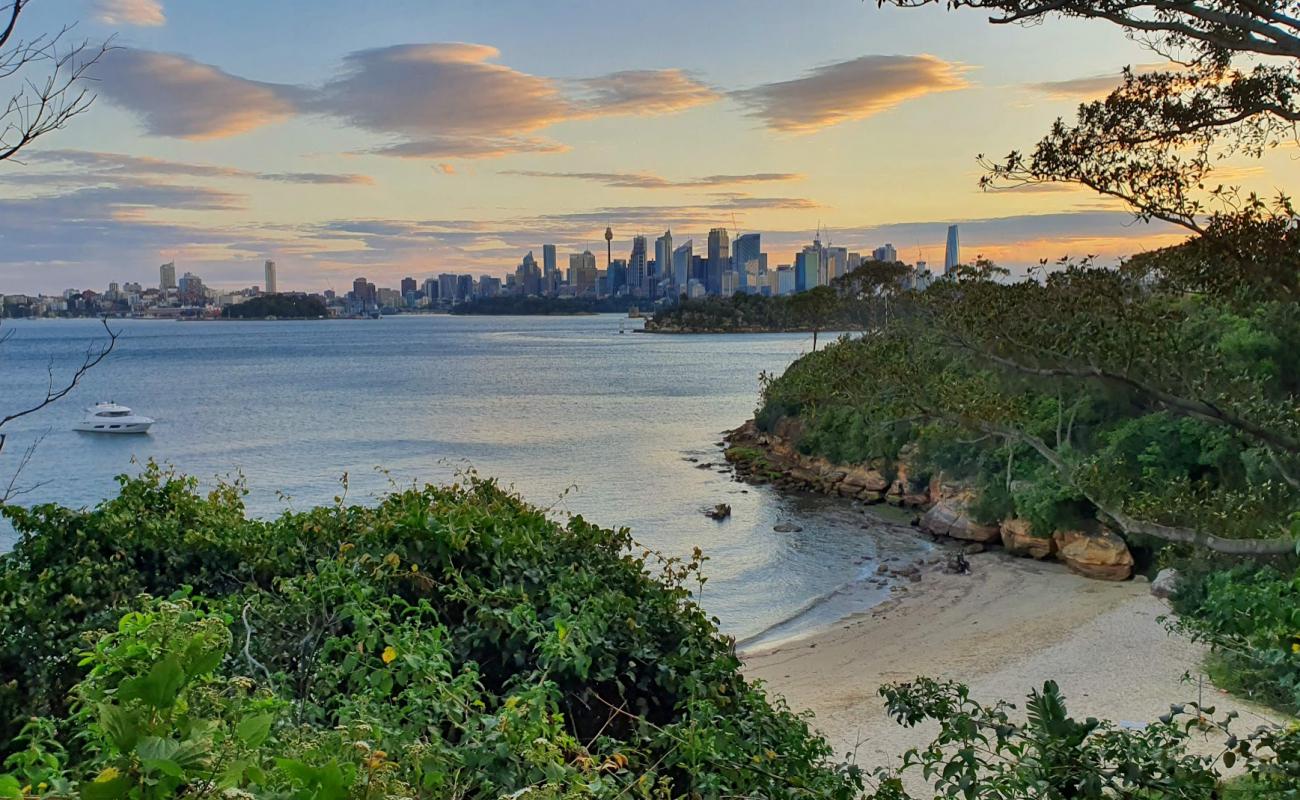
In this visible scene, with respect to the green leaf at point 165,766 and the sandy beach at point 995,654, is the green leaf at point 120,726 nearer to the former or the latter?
the green leaf at point 165,766

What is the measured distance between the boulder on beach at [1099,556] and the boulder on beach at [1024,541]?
0.85 metres

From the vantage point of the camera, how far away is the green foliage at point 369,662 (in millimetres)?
2008

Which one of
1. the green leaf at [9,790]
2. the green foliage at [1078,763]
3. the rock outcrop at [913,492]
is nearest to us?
the green leaf at [9,790]

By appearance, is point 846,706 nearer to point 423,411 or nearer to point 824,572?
point 824,572

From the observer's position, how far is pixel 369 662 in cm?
385

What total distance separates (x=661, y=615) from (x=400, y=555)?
5.13ft

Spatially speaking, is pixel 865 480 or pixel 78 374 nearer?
pixel 78 374

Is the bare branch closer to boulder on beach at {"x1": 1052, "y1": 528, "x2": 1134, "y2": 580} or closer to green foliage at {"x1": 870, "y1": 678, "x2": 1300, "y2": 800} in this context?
green foliage at {"x1": 870, "y1": 678, "x2": 1300, "y2": 800}

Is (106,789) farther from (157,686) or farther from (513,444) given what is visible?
(513,444)

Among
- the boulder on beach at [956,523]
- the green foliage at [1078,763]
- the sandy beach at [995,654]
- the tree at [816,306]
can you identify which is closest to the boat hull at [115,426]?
the tree at [816,306]

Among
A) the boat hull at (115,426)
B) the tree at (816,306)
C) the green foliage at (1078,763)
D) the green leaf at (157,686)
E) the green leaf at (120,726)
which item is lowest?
the boat hull at (115,426)

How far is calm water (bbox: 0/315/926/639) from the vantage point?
22453 mm

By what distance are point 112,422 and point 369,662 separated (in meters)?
46.6

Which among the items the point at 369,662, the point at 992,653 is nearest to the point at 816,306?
the point at 992,653
